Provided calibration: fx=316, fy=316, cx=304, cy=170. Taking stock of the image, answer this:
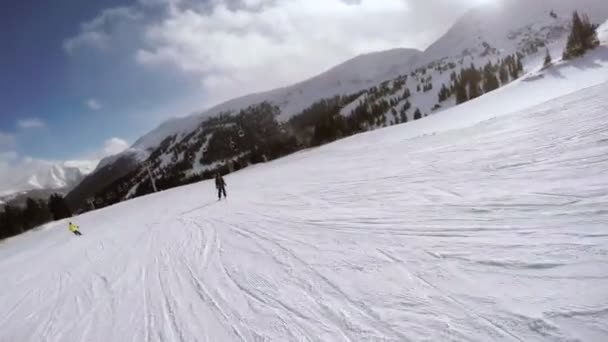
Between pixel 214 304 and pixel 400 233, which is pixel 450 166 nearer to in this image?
pixel 400 233

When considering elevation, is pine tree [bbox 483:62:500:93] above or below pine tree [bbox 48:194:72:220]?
above

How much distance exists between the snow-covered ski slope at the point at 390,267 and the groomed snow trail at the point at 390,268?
0.02 metres

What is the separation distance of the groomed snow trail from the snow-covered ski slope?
0.08 feet

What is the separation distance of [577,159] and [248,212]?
9928 mm

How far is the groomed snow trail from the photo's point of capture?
3.53m

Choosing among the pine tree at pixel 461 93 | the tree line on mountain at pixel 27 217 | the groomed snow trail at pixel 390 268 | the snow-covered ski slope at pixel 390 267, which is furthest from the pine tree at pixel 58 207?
the pine tree at pixel 461 93

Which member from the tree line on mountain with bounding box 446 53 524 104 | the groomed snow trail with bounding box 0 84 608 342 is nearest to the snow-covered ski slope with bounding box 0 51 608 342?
A: the groomed snow trail with bounding box 0 84 608 342

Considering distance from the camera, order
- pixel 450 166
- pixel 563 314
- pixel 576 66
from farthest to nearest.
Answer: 1. pixel 576 66
2. pixel 450 166
3. pixel 563 314

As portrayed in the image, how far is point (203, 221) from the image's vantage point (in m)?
12.5

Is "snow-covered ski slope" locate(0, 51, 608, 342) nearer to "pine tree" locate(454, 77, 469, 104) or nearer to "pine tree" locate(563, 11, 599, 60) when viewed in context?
"pine tree" locate(563, 11, 599, 60)

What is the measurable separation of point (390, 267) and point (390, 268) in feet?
0.11

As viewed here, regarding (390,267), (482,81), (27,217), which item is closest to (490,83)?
(482,81)

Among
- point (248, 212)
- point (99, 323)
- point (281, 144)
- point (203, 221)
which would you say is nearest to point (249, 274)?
point (99, 323)

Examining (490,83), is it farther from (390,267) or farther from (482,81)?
(390,267)
